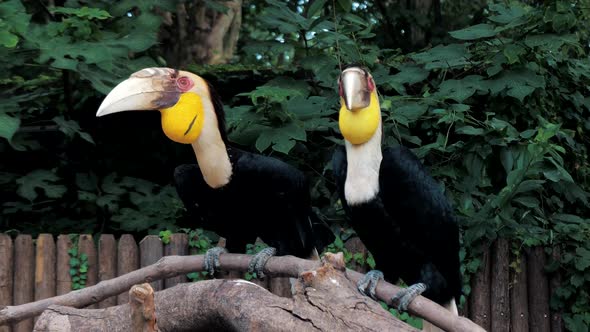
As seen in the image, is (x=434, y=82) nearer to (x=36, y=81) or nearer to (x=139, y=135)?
(x=139, y=135)

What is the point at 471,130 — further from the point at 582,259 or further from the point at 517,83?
the point at 582,259

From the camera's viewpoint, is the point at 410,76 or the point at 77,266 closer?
the point at 77,266

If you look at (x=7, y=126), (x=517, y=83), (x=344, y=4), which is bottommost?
(x=7, y=126)

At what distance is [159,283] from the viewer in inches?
202

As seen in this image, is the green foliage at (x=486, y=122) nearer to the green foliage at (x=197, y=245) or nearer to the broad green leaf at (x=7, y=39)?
the green foliage at (x=197, y=245)

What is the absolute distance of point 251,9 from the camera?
973 centimetres

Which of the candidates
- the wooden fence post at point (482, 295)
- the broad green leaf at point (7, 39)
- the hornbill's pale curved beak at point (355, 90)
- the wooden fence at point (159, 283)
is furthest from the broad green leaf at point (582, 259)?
the broad green leaf at point (7, 39)

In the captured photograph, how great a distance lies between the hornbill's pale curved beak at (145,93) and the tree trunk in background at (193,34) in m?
3.99

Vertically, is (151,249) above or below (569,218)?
below

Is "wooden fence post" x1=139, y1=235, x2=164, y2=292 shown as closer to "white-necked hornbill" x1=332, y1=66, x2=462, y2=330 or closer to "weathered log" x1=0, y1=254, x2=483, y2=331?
"weathered log" x1=0, y1=254, x2=483, y2=331

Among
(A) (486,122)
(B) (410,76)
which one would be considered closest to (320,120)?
(B) (410,76)

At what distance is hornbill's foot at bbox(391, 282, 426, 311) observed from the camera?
3426 mm

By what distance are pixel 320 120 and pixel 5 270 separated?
1.89 m

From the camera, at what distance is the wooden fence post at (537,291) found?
5.07m
